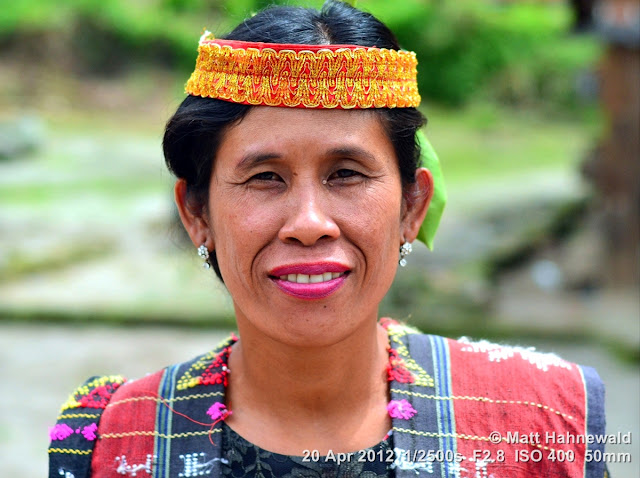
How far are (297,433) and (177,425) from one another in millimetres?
285

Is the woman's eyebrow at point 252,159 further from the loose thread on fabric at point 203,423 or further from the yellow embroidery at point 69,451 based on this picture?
the yellow embroidery at point 69,451

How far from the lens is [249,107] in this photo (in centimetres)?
183

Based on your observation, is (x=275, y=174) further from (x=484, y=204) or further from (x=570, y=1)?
(x=484, y=204)

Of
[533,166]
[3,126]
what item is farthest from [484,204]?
[3,126]

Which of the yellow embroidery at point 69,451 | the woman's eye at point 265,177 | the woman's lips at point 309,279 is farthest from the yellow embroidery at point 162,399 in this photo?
the woman's eye at point 265,177

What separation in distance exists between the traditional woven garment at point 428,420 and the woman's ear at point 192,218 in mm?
325

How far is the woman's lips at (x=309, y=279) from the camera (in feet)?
5.86

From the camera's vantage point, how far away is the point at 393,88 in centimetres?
188

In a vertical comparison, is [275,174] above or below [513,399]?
above

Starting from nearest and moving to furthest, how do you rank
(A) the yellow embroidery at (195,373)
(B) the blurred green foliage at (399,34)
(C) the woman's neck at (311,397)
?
(C) the woman's neck at (311,397)
(A) the yellow embroidery at (195,373)
(B) the blurred green foliage at (399,34)

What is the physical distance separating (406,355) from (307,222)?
1.81 feet

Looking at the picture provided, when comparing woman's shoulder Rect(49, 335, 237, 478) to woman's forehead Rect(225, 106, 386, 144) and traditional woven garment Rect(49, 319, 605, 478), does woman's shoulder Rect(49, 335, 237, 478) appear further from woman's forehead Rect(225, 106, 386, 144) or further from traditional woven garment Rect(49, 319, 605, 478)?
woman's forehead Rect(225, 106, 386, 144)

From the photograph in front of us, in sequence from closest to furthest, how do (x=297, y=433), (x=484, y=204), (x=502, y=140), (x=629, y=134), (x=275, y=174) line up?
1. (x=275, y=174)
2. (x=297, y=433)
3. (x=629, y=134)
4. (x=484, y=204)
5. (x=502, y=140)

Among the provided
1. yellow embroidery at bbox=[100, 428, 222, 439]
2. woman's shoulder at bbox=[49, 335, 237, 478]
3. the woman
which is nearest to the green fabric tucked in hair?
the woman
